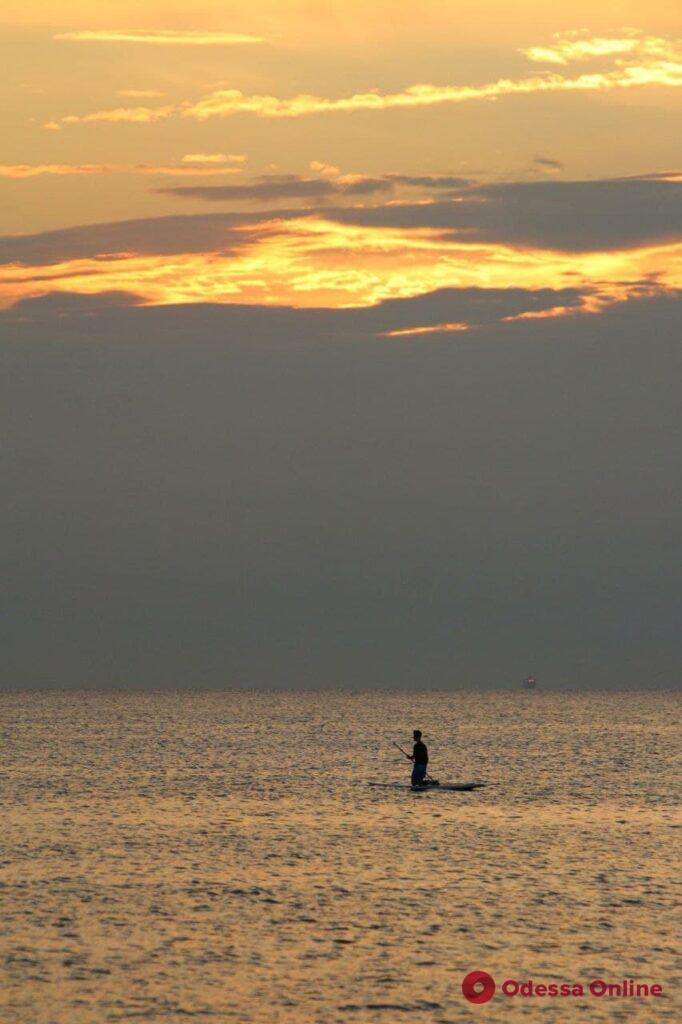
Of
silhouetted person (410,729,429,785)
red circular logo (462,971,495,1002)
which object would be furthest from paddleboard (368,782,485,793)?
red circular logo (462,971,495,1002)

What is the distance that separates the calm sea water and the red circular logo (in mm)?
246

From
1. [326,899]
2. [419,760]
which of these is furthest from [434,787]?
[326,899]

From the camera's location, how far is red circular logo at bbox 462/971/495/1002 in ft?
118

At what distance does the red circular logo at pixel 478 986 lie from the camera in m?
35.9

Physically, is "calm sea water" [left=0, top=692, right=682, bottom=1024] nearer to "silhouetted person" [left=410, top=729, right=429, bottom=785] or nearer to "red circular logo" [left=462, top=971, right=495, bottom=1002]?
"red circular logo" [left=462, top=971, right=495, bottom=1002]

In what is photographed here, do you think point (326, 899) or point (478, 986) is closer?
point (478, 986)

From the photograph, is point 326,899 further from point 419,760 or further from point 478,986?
point 419,760

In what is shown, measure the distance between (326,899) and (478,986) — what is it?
40.1 feet

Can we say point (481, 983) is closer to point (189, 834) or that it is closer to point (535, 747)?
point (189, 834)

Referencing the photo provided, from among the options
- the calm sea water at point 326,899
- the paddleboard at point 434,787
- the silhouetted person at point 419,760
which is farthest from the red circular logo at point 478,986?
the paddleboard at point 434,787

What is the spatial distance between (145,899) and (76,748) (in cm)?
10131

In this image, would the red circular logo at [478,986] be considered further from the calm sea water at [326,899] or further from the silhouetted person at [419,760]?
the silhouetted person at [419,760]

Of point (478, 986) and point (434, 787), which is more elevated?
point (478, 986)

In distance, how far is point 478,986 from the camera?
36781 mm
